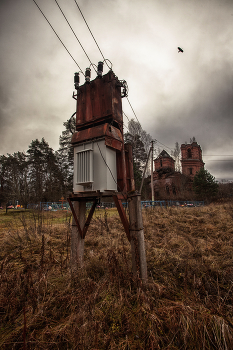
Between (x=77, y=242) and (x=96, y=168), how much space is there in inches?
71.4

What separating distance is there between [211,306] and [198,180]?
2568 cm

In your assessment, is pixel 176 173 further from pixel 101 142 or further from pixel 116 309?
pixel 116 309

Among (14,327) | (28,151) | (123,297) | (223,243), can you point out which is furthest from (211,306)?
(28,151)

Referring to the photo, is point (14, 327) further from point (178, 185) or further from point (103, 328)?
point (178, 185)

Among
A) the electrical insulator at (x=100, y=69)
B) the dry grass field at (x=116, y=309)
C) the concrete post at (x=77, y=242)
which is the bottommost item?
the dry grass field at (x=116, y=309)

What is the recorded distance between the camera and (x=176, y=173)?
31.6 m

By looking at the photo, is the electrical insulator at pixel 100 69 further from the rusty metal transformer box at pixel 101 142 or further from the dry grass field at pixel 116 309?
the dry grass field at pixel 116 309

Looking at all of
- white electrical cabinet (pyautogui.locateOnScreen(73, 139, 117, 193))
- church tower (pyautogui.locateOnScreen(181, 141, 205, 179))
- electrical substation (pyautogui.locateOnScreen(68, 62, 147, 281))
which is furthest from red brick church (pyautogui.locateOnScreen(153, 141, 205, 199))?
white electrical cabinet (pyautogui.locateOnScreen(73, 139, 117, 193))

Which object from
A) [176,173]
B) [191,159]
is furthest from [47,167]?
[191,159]

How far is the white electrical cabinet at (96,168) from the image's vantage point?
3359 millimetres

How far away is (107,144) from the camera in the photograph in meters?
3.38

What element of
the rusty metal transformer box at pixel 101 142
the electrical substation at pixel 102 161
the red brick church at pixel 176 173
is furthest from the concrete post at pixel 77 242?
the red brick church at pixel 176 173

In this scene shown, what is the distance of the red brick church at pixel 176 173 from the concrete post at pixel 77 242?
83.4 ft

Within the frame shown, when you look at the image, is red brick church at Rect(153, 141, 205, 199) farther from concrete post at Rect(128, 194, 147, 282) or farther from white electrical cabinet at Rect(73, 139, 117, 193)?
white electrical cabinet at Rect(73, 139, 117, 193)
